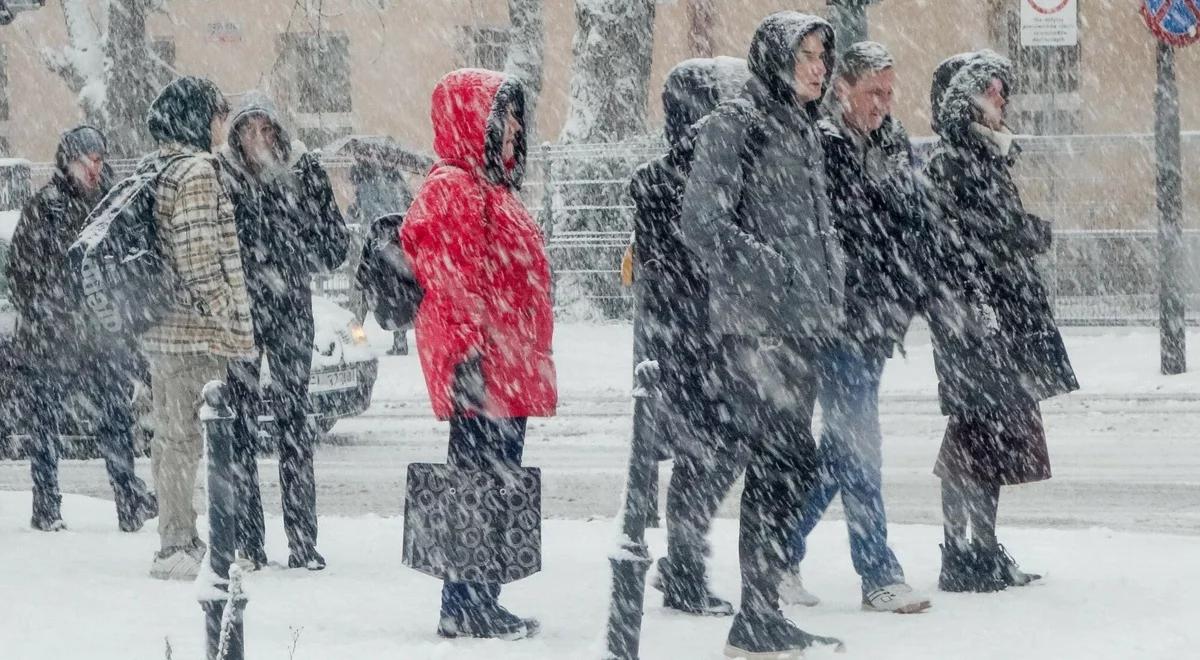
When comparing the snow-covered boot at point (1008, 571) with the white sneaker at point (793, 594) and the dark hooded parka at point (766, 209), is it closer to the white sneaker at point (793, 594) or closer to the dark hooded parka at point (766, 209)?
the white sneaker at point (793, 594)

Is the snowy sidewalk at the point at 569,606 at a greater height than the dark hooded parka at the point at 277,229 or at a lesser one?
lesser

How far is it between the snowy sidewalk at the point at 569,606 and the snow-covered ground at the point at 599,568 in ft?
0.04

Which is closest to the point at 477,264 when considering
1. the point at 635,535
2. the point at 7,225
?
the point at 635,535

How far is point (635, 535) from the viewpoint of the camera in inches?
201

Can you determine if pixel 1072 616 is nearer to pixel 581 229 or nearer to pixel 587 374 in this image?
pixel 587 374

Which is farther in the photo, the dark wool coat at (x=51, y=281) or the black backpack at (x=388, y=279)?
the dark wool coat at (x=51, y=281)

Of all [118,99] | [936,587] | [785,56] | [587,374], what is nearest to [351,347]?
[587,374]

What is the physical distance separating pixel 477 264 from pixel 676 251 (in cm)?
91

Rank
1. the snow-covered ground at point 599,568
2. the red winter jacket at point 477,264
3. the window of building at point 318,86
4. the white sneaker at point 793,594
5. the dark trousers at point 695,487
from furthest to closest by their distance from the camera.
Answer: the window of building at point 318,86
the white sneaker at point 793,594
the dark trousers at point 695,487
the snow-covered ground at point 599,568
the red winter jacket at point 477,264

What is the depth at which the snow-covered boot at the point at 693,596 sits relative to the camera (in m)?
6.66

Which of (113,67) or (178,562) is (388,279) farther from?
(113,67)

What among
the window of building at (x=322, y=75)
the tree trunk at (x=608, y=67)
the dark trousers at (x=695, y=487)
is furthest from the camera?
the window of building at (x=322, y=75)

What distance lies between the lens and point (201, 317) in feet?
24.5

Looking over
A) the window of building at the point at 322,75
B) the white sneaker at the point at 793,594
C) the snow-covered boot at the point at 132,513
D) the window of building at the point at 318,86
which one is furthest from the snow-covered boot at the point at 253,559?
the window of building at the point at 322,75
